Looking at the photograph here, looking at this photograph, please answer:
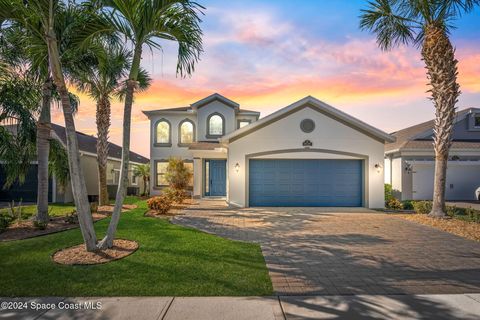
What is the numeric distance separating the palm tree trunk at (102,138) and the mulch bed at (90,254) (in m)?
8.84

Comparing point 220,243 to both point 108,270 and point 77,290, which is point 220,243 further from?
point 77,290

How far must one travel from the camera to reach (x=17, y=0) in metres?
6.23

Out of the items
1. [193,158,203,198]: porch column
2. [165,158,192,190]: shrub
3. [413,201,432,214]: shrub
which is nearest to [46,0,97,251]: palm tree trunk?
[165,158,192,190]: shrub

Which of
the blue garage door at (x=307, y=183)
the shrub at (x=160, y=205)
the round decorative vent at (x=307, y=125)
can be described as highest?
the round decorative vent at (x=307, y=125)

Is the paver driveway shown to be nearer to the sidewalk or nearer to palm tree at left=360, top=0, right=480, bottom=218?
the sidewalk

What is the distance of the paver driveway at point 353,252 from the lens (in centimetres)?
517

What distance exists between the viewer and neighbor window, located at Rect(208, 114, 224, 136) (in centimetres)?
2234

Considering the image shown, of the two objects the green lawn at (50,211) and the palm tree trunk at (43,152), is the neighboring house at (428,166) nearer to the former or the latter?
the palm tree trunk at (43,152)

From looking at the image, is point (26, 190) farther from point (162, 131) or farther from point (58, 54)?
point (58, 54)

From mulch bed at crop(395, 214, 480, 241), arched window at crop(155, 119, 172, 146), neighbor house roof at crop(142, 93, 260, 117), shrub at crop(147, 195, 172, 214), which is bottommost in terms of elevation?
mulch bed at crop(395, 214, 480, 241)

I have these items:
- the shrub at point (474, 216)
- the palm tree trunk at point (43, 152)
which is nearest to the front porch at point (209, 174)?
the palm tree trunk at point (43, 152)

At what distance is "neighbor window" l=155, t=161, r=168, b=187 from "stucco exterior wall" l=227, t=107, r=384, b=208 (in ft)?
29.5

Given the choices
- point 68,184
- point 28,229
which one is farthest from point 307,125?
point 68,184

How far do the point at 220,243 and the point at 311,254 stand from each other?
8.35 feet
